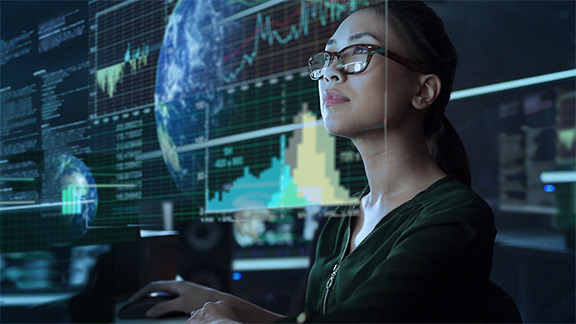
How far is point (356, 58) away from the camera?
100 centimetres

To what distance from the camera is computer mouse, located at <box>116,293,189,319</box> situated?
4.58ft

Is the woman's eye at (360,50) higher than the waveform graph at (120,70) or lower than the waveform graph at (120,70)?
lower

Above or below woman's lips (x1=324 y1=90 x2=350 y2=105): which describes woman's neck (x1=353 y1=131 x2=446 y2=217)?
below

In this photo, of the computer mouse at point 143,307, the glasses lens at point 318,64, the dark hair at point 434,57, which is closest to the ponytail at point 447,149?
the dark hair at point 434,57

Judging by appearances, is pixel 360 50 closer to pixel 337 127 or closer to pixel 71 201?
pixel 337 127

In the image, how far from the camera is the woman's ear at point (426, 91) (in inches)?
38.7

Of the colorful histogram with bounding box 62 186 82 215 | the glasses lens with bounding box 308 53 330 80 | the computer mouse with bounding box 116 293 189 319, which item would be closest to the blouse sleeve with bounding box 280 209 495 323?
the glasses lens with bounding box 308 53 330 80

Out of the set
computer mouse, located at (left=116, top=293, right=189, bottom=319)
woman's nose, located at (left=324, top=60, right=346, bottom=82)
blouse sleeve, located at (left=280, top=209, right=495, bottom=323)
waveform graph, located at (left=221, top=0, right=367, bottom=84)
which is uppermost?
waveform graph, located at (left=221, top=0, right=367, bottom=84)

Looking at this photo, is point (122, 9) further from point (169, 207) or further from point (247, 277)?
point (247, 277)

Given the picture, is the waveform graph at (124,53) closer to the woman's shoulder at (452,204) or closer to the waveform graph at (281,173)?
the waveform graph at (281,173)

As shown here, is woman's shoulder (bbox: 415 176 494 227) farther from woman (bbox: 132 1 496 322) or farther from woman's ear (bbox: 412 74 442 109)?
woman's ear (bbox: 412 74 442 109)

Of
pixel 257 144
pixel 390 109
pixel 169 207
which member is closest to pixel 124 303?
pixel 169 207

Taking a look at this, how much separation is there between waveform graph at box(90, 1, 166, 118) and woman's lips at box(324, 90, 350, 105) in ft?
2.29

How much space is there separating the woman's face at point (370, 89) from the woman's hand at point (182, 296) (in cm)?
54
